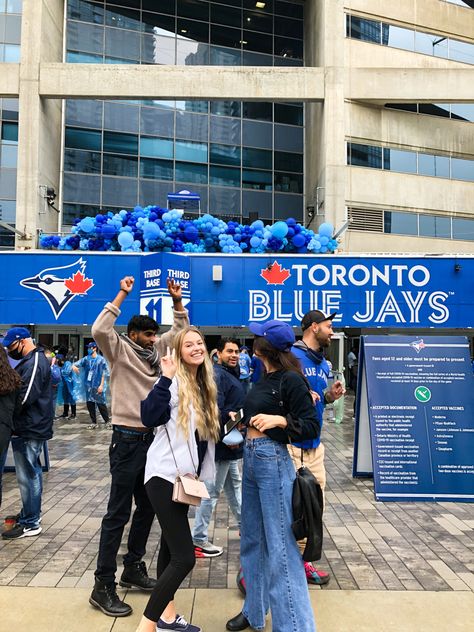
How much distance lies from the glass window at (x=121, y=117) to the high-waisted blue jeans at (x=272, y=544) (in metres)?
25.2

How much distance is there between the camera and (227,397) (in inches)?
176

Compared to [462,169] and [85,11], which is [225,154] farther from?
[462,169]

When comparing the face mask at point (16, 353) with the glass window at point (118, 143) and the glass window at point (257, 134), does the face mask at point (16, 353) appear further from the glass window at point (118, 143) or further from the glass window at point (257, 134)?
the glass window at point (257, 134)

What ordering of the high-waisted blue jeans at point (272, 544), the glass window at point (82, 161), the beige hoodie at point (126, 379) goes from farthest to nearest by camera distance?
Answer: the glass window at point (82, 161), the beige hoodie at point (126, 379), the high-waisted blue jeans at point (272, 544)

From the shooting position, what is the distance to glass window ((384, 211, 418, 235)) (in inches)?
916

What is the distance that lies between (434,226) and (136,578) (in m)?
23.0

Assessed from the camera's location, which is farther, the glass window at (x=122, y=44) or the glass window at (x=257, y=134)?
the glass window at (x=257, y=134)

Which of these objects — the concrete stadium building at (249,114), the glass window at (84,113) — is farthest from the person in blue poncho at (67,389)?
the glass window at (84,113)

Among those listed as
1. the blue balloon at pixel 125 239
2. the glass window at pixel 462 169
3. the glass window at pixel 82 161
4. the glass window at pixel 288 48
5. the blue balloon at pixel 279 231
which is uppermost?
the glass window at pixel 288 48

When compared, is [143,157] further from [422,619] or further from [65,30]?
[422,619]

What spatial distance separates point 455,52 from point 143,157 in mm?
15369

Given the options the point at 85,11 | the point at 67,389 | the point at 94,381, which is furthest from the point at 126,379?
the point at 85,11

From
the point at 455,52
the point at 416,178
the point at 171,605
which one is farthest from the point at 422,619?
the point at 455,52

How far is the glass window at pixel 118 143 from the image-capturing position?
25.6 meters
